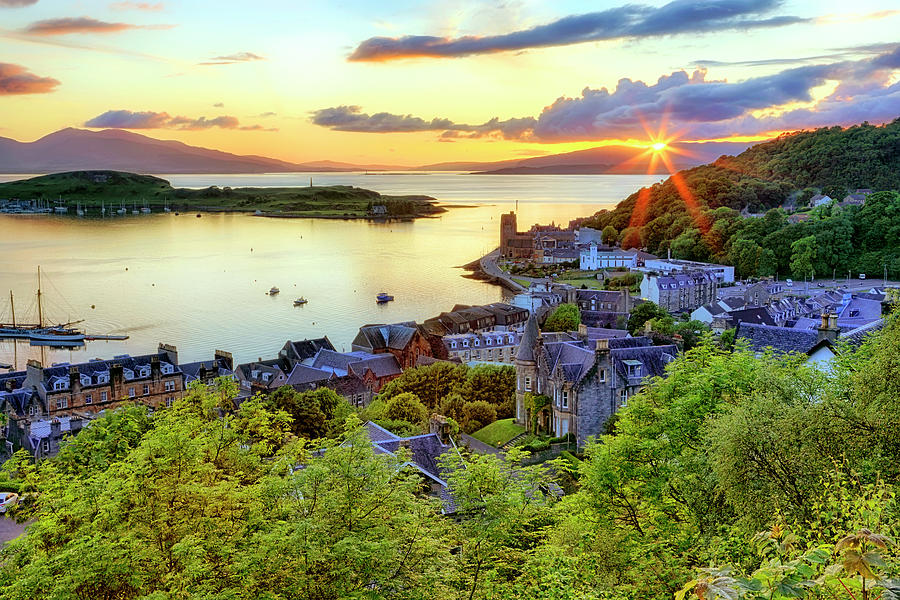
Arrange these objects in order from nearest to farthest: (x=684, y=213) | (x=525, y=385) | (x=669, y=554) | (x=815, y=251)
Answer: (x=669, y=554)
(x=525, y=385)
(x=815, y=251)
(x=684, y=213)

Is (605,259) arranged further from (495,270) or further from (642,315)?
(642,315)

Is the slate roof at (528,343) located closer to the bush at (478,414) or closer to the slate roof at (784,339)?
the bush at (478,414)

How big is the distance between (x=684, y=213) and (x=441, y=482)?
130m

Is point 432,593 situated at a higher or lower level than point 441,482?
higher

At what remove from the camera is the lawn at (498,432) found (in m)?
35.7

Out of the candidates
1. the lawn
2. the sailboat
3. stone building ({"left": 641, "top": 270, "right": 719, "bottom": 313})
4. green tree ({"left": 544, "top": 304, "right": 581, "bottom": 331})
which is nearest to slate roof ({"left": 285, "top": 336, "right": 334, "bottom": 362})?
green tree ({"left": 544, "top": 304, "right": 581, "bottom": 331})

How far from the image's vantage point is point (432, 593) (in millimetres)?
10781

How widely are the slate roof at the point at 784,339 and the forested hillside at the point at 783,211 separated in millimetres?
81212

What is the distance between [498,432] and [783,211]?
391 feet

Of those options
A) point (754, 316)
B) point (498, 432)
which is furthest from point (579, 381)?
point (754, 316)

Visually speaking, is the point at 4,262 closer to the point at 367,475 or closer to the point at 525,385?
the point at 525,385

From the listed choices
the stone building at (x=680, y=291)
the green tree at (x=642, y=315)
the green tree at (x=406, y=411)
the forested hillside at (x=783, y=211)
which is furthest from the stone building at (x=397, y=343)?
the forested hillside at (x=783, y=211)

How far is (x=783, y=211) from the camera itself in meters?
136

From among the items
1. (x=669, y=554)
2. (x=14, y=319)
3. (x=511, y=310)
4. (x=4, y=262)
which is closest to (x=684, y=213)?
(x=511, y=310)
